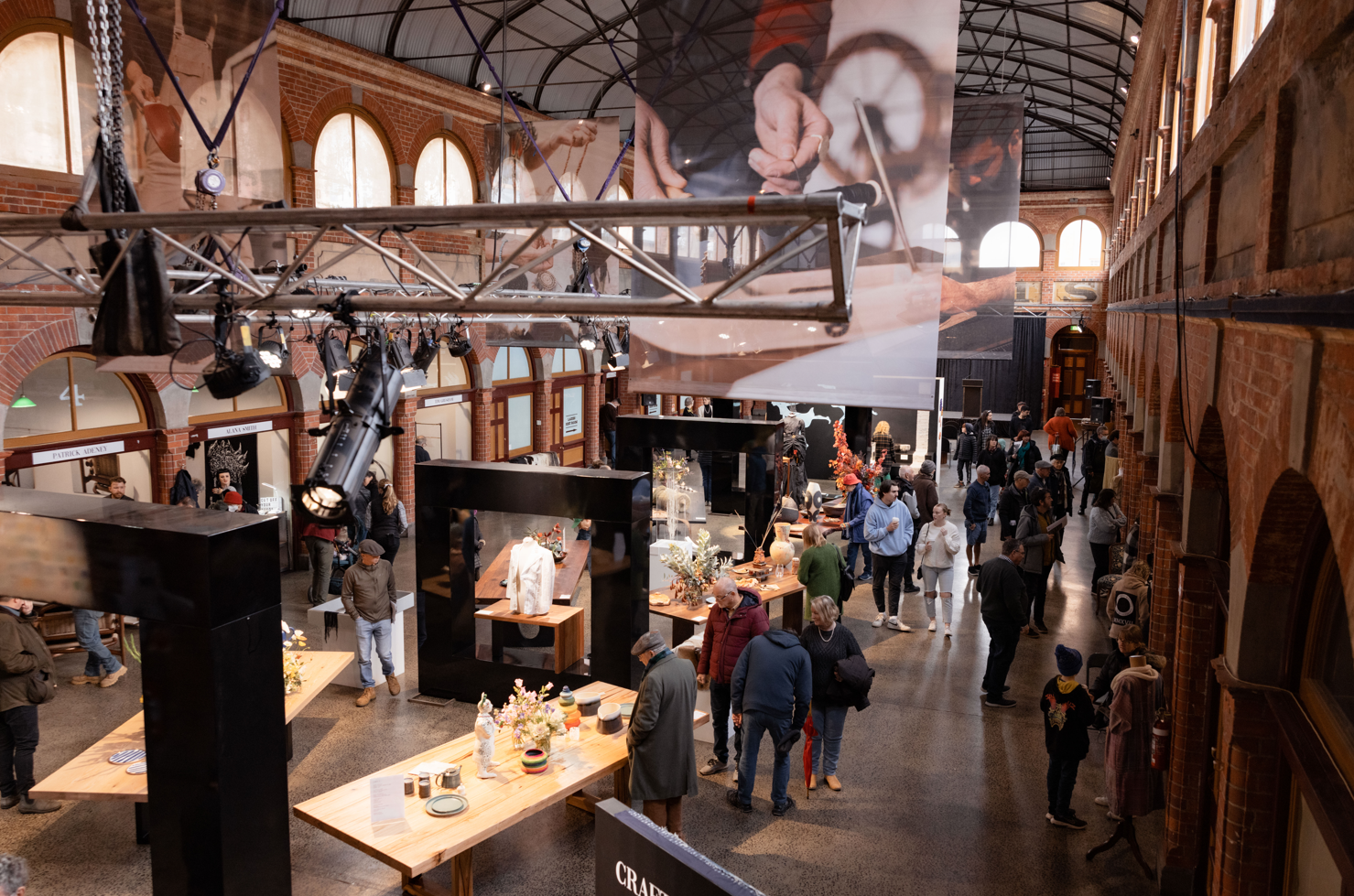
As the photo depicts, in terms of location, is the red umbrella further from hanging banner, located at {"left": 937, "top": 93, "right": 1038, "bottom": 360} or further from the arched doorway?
the arched doorway

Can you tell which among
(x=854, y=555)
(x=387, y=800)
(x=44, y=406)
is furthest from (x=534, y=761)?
(x=44, y=406)

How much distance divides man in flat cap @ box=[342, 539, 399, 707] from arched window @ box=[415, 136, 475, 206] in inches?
346

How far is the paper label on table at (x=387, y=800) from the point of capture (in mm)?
4980

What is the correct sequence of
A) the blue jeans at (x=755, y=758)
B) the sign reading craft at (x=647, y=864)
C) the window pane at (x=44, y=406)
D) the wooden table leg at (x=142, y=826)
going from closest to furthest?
the sign reading craft at (x=647, y=864) → the wooden table leg at (x=142, y=826) → the blue jeans at (x=755, y=758) → the window pane at (x=44, y=406)

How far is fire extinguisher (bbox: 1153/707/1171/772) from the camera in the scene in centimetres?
576

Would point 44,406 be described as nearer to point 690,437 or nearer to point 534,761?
point 690,437

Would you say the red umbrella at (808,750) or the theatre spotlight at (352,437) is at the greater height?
the theatre spotlight at (352,437)

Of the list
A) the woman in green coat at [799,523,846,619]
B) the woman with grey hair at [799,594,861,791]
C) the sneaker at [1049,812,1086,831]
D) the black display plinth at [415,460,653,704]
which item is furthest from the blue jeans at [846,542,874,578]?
the sneaker at [1049,812,1086,831]

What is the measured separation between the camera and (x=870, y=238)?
281 inches

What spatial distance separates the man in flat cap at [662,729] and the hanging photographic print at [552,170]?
6145 mm

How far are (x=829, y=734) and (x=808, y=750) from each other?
0.21 metres

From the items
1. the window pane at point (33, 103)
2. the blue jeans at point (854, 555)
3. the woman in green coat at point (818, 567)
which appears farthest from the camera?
the blue jeans at point (854, 555)

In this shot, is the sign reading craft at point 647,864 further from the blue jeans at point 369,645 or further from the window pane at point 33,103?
the window pane at point 33,103

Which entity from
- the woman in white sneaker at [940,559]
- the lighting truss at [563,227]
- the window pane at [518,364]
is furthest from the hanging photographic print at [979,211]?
the window pane at [518,364]
